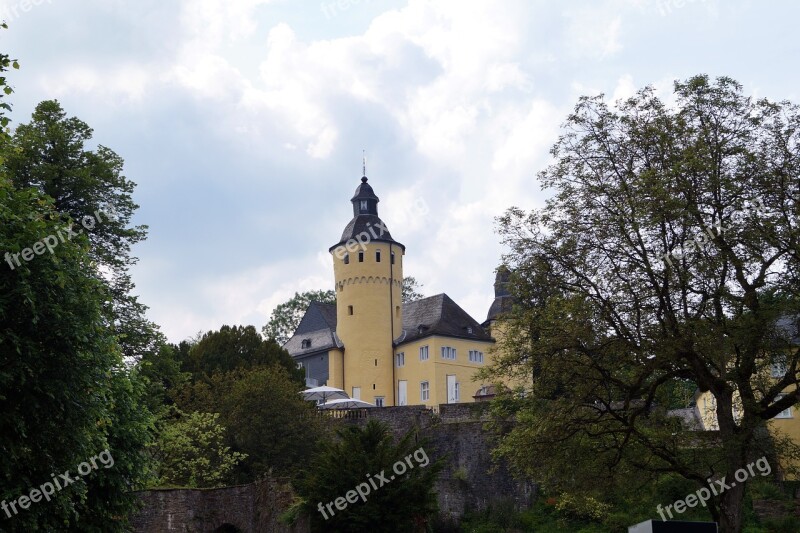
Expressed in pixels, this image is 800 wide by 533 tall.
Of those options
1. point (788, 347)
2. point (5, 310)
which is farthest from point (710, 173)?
point (5, 310)

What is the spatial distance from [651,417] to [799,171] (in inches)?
270

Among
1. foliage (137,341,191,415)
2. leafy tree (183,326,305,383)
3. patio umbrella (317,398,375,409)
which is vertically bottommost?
foliage (137,341,191,415)

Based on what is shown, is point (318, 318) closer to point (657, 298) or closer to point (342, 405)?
point (342, 405)

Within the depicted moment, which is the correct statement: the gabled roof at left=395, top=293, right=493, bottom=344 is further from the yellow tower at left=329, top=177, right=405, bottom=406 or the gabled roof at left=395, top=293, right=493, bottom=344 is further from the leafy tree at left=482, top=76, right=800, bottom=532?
the leafy tree at left=482, top=76, right=800, bottom=532

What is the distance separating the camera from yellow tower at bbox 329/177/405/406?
229 feet

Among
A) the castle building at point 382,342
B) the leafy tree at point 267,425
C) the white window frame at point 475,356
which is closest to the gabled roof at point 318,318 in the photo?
the castle building at point 382,342

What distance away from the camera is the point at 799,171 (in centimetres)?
2312

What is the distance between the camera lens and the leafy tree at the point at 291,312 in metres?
84.6

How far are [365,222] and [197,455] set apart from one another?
1329 inches

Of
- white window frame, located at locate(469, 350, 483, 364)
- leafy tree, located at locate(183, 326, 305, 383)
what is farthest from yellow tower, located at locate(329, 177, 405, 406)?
leafy tree, located at locate(183, 326, 305, 383)

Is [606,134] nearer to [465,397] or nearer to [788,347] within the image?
[788,347]

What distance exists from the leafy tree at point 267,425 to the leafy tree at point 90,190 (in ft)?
25.4

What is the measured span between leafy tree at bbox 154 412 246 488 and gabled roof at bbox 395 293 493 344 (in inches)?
1161

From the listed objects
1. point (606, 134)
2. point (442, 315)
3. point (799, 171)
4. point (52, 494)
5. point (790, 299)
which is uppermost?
point (442, 315)
